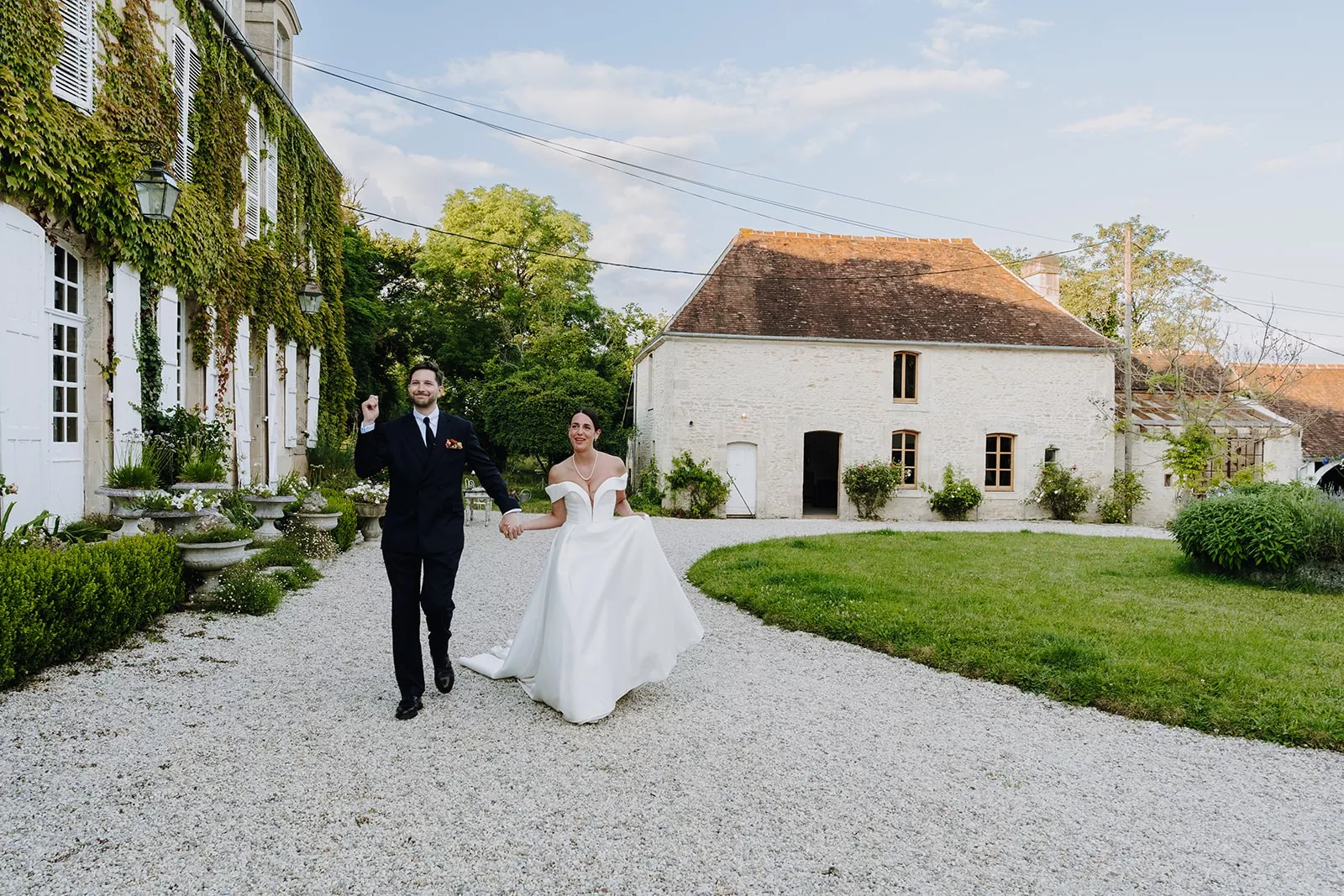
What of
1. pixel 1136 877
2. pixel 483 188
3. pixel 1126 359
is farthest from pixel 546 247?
pixel 1136 877

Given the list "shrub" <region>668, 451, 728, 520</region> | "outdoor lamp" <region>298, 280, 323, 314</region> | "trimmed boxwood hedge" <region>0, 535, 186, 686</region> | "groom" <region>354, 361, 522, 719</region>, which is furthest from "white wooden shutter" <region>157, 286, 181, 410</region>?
"shrub" <region>668, 451, 728, 520</region>

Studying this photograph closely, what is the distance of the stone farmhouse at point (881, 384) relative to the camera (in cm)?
1956

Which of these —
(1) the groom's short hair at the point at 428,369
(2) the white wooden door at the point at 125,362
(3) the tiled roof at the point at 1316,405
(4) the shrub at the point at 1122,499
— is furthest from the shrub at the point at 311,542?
(3) the tiled roof at the point at 1316,405

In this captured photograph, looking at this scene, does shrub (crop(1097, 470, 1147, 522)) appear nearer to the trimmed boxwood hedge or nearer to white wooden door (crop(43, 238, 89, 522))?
the trimmed boxwood hedge

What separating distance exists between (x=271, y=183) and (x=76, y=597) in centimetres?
992

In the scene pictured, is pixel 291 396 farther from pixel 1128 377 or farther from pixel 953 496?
pixel 1128 377

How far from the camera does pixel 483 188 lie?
31703 millimetres

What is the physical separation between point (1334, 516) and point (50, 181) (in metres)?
→ 13.1

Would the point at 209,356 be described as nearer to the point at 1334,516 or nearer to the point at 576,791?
the point at 576,791

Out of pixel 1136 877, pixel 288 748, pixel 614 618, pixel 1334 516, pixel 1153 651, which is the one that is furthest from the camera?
pixel 1334 516

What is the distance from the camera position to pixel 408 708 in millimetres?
4629

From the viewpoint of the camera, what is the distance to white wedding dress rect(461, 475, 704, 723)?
15.2 ft

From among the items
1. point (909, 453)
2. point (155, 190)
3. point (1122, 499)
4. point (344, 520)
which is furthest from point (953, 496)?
point (155, 190)

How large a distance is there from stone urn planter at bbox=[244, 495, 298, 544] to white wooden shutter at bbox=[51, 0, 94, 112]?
4073 millimetres
